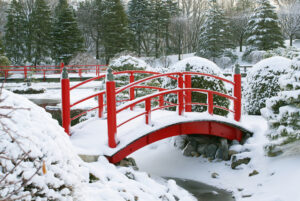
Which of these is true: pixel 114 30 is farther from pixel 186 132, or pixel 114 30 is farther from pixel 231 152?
pixel 186 132

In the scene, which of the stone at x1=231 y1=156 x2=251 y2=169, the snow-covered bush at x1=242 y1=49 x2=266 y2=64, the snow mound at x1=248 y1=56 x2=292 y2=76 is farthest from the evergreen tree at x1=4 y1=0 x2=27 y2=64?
the stone at x1=231 y1=156 x2=251 y2=169

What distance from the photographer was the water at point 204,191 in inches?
253

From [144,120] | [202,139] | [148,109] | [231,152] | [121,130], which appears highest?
[148,109]

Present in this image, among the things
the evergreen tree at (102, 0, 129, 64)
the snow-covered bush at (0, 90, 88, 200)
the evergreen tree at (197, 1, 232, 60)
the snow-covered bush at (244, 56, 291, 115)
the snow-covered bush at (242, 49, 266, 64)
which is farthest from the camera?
the evergreen tree at (102, 0, 129, 64)

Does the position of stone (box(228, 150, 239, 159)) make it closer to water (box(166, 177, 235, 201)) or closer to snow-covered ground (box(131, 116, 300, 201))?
snow-covered ground (box(131, 116, 300, 201))

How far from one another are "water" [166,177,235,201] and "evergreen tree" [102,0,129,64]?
2685cm

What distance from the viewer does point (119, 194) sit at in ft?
14.3

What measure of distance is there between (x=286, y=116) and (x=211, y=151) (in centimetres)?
241

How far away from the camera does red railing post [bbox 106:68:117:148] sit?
5.39 metres

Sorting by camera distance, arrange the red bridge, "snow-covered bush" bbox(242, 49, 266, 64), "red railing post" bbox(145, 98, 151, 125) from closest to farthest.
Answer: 1. the red bridge
2. "red railing post" bbox(145, 98, 151, 125)
3. "snow-covered bush" bbox(242, 49, 266, 64)

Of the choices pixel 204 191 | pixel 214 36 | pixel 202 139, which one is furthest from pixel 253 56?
pixel 204 191

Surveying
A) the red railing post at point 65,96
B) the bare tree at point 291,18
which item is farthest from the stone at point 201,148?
the bare tree at point 291,18

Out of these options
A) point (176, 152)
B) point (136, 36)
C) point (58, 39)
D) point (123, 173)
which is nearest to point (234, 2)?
point (136, 36)

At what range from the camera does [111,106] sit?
5.44 meters
